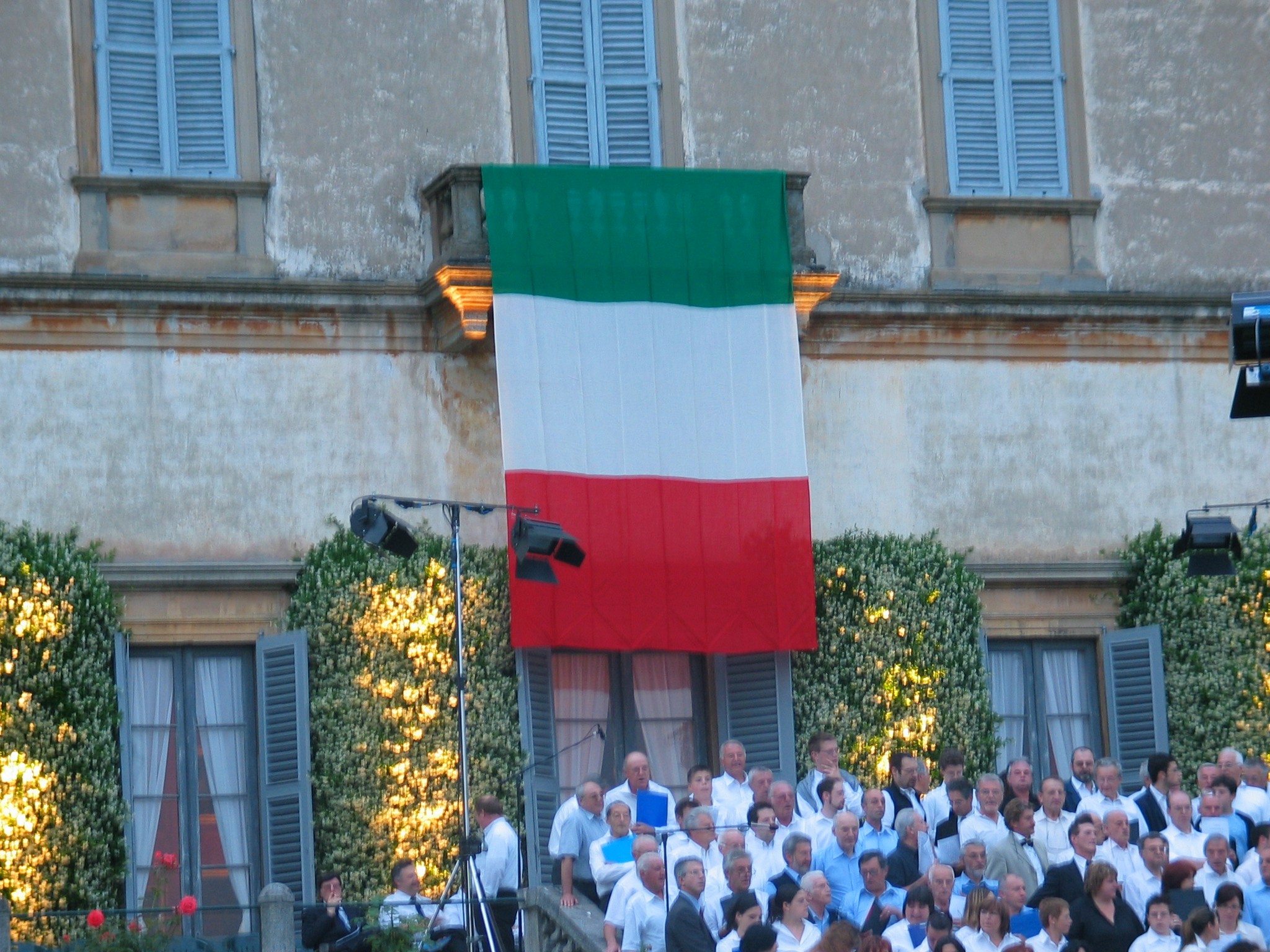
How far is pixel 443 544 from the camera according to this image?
72.1 ft

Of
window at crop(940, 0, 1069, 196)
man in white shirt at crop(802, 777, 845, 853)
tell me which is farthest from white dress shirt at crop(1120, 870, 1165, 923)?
window at crop(940, 0, 1069, 196)

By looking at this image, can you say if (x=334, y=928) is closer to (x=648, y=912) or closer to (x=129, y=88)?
(x=648, y=912)

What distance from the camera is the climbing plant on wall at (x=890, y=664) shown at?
2230 centimetres

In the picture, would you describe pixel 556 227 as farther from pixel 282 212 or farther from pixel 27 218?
pixel 27 218

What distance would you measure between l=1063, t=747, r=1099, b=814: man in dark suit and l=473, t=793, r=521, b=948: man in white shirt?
358cm

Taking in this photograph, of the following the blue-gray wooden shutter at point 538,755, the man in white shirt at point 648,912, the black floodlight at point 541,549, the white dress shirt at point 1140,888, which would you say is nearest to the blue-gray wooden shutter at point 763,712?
the blue-gray wooden shutter at point 538,755

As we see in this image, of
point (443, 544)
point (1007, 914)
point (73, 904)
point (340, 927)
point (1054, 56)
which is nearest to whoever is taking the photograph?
point (1007, 914)

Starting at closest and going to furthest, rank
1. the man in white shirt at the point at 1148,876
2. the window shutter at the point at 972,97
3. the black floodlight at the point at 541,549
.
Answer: the man in white shirt at the point at 1148,876
the black floodlight at the point at 541,549
the window shutter at the point at 972,97

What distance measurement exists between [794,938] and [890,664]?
5512mm

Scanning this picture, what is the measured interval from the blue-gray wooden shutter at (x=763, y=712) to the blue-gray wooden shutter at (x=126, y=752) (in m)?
4.23

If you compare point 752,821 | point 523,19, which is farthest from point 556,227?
point 752,821

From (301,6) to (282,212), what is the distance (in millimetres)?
1540

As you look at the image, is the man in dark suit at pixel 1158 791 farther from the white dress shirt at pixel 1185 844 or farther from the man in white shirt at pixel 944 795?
the man in white shirt at pixel 944 795

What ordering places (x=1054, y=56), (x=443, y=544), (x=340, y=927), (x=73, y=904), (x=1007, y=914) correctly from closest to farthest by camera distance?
1. (x=1007, y=914)
2. (x=340, y=927)
3. (x=73, y=904)
4. (x=443, y=544)
5. (x=1054, y=56)
